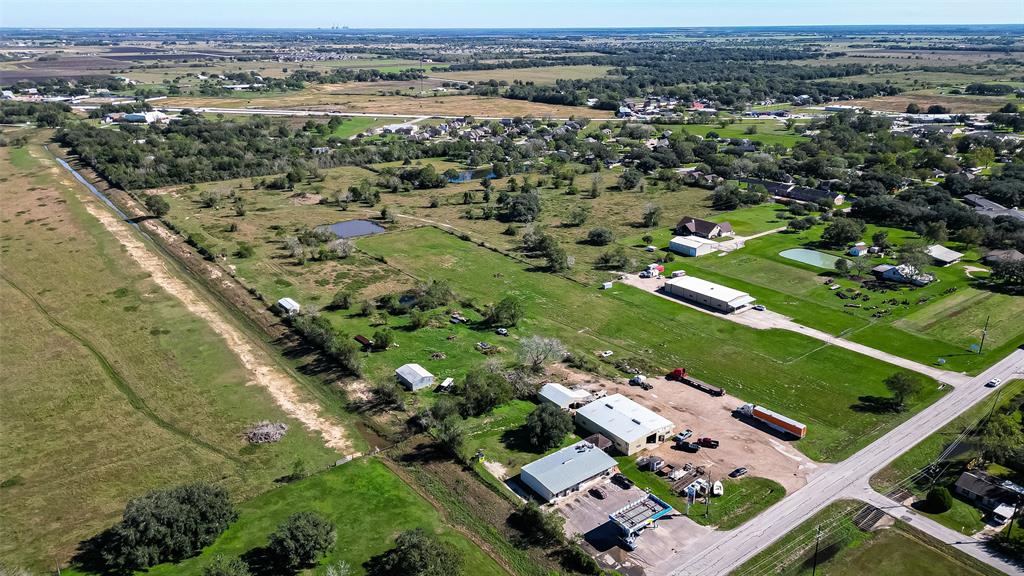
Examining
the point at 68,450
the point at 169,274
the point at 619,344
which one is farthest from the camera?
the point at 169,274

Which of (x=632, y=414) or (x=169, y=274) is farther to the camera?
(x=169, y=274)

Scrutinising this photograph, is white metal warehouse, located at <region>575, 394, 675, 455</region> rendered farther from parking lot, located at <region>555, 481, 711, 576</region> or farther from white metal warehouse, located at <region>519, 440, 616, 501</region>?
parking lot, located at <region>555, 481, 711, 576</region>

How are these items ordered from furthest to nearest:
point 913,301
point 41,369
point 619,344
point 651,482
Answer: point 913,301, point 619,344, point 41,369, point 651,482

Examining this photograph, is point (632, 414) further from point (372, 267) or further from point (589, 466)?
point (372, 267)

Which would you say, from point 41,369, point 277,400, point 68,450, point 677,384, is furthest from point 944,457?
point 41,369

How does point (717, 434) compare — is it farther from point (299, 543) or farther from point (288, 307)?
point (288, 307)
